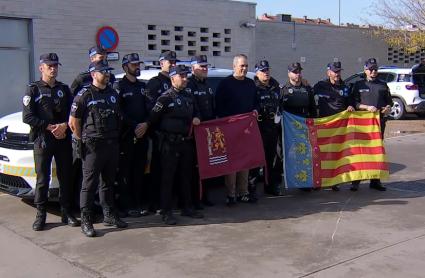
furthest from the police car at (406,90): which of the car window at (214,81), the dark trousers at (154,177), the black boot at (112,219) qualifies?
the black boot at (112,219)

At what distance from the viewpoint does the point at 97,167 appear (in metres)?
5.72

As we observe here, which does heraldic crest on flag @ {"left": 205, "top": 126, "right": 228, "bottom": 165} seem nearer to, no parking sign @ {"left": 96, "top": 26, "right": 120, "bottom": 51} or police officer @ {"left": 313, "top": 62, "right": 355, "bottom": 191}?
police officer @ {"left": 313, "top": 62, "right": 355, "bottom": 191}

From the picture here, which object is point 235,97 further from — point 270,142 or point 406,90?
point 406,90

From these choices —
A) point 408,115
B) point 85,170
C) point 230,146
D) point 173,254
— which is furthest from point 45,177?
point 408,115

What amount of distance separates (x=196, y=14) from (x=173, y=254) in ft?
41.1

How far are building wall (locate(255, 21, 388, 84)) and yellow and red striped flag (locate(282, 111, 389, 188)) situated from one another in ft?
43.5

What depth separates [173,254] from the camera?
5.21 metres

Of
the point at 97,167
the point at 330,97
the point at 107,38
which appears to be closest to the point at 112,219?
the point at 97,167

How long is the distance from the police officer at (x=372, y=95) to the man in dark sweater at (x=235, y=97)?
1755 millimetres

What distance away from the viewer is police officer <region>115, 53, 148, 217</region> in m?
6.27

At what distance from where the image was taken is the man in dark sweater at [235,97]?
6.98 metres

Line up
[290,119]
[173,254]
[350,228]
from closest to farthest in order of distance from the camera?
[173,254], [350,228], [290,119]

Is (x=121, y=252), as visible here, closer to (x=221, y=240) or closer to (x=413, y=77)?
(x=221, y=240)

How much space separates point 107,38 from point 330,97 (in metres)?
8.45
